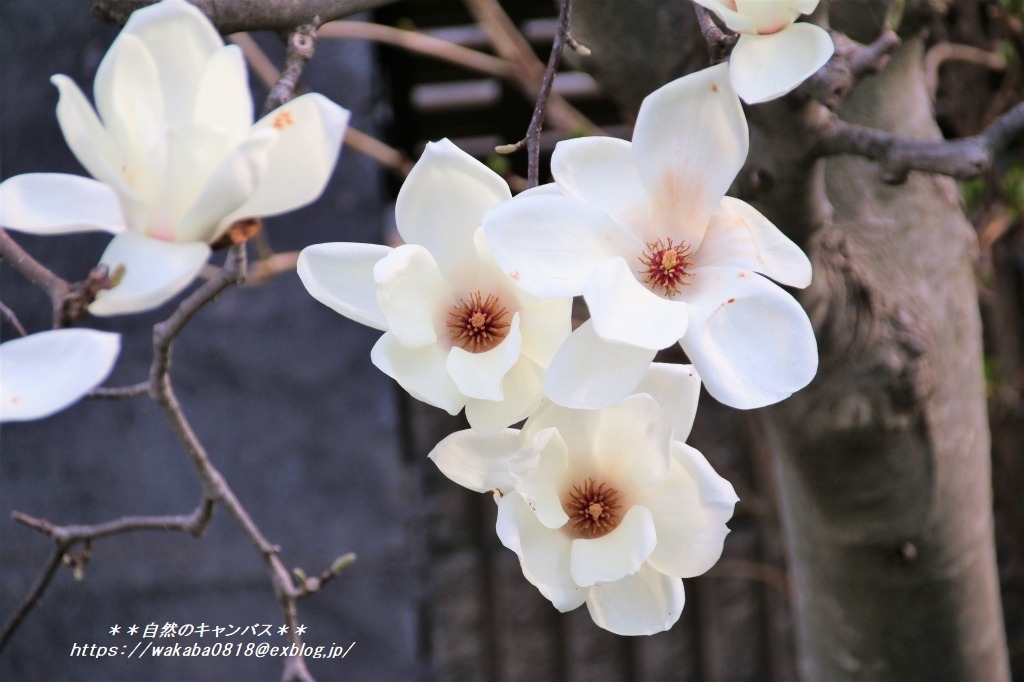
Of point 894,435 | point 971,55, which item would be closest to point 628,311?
point 894,435

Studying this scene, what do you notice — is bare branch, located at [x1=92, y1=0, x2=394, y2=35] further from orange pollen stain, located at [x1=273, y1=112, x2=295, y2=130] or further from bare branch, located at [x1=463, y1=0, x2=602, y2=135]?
bare branch, located at [x1=463, y1=0, x2=602, y2=135]

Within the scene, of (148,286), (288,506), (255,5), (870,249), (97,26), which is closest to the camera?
(148,286)

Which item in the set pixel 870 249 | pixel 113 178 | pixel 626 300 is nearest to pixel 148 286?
pixel 113 178

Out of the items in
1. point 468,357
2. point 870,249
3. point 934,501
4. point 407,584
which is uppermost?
point 468,357

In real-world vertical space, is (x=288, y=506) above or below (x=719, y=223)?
below

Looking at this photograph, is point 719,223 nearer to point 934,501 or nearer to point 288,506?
point 934,501

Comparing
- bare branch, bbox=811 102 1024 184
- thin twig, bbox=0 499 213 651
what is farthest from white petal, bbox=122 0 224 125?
bare branch, bbox=811 102 1024 184

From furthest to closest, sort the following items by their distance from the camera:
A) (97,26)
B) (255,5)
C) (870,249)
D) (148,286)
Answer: (97,26) → (870,249) → (255,5) → (148,286)
